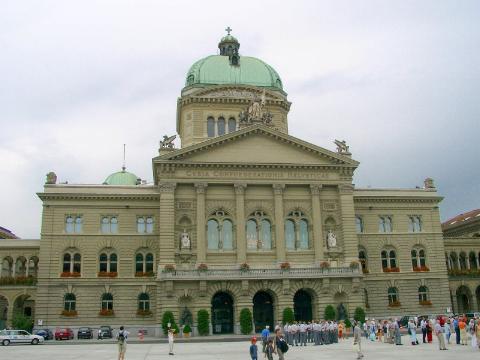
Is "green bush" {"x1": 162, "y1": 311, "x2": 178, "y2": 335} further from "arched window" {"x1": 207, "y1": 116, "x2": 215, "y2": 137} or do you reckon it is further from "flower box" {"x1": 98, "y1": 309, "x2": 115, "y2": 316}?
"arched window" {"x1": 207, "y1": 116, "x2": 215, "y2": 137}

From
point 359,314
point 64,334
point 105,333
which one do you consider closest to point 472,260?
point 359,314

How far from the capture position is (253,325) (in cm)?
5353

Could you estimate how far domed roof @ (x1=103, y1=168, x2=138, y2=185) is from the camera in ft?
278

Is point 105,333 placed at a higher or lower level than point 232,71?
lower

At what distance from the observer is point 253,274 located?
54.1 metres

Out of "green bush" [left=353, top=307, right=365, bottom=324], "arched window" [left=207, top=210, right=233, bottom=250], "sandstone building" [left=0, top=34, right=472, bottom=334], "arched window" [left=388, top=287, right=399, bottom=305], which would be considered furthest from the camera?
"arched window" [left=388, top=287, right=399, bottom=305]

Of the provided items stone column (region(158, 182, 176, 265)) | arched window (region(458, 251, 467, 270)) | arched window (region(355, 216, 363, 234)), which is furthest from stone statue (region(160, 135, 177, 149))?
arched window (region(458, 251, 467, 270))

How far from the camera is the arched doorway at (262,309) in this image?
55.8 m

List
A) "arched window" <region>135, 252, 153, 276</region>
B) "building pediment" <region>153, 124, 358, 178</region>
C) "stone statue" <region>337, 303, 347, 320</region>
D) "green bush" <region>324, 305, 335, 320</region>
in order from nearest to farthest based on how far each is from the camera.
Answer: "green bush" <region>324, 305, 335, 320</region>, "stone statue" <region>337, 303, 347, 320</region>, "building pediment" <region>153, 124, 358, 178</region>, "arched window" <region>135, 252, 153, 276</region>

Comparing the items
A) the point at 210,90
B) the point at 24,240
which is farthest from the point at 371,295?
the point at 24,240

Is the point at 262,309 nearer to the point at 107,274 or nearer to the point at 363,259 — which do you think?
the point at 363,259

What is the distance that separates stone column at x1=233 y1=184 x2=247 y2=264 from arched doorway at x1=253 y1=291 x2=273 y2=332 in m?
4.23

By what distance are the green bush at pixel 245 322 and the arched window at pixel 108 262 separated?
14.9 metres

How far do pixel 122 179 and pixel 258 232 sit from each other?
3465cm
